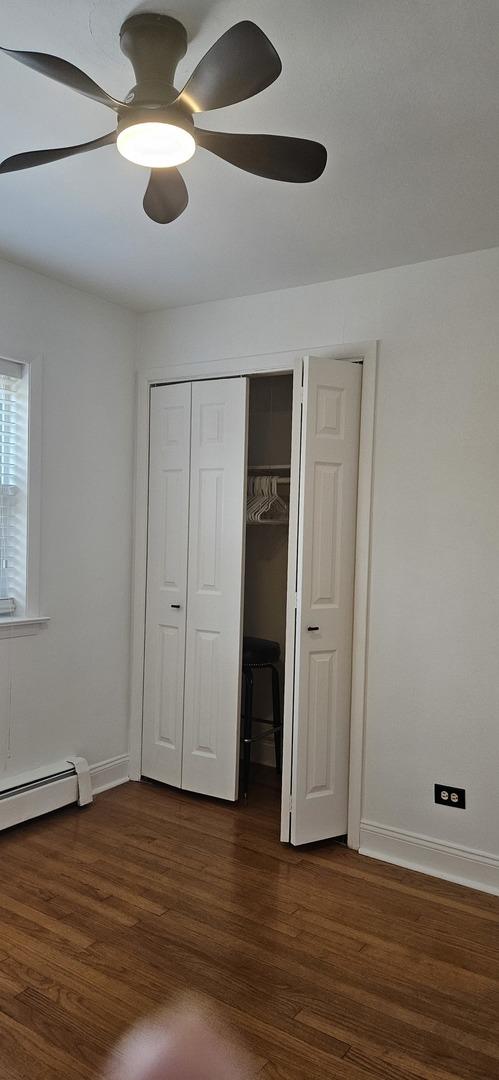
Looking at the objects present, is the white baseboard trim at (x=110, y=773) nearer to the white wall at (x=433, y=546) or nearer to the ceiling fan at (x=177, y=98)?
the white wall at (x=433, y=546)

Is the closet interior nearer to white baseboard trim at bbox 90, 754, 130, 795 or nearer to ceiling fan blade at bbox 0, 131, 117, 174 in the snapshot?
white baseboard trim at bbox 90, 754, 130, 795

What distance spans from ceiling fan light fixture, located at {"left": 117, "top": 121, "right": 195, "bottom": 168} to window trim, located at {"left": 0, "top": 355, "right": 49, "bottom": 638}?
1809mm

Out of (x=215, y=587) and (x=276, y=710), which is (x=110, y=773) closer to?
(x=276, y=710)

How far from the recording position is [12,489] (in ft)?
11.2

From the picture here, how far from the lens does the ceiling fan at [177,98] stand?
1.43m

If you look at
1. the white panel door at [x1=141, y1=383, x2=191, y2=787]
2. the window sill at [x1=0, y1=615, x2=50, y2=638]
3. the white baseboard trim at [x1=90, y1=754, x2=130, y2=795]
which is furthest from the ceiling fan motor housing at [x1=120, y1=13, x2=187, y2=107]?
the white baseboard trim at [x1=90, y1=754, x2=130, y2=795]

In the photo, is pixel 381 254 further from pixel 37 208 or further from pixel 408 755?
pixel 408 755

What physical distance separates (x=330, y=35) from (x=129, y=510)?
272 centimetres

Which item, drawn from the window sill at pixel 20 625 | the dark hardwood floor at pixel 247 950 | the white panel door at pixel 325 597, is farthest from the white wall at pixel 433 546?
the window sill at pixel 20 625

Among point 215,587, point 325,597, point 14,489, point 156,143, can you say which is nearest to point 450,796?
point 325,597

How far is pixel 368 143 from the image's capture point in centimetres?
213

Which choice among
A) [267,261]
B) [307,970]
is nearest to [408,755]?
[307,970]

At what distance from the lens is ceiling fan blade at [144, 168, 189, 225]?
75.9 inches

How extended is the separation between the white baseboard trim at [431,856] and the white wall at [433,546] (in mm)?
10
